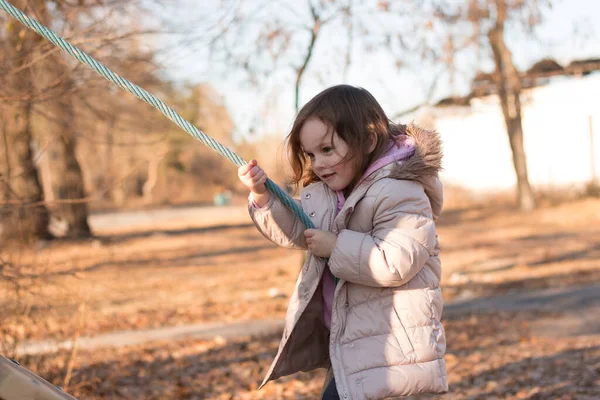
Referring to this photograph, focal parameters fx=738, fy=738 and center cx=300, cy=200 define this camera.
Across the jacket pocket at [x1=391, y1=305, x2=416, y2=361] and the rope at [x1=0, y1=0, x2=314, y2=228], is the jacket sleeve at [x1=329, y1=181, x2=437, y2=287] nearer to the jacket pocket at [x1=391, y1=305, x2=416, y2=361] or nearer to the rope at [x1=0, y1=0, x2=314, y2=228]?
the jacket pocket at [x1=391, y1=305, x2=416, y2=361]

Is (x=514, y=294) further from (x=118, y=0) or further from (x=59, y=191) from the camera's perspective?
(x=59, y=191)

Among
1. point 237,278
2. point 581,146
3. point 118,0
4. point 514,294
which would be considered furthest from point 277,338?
point 581,146

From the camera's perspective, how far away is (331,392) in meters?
2.86

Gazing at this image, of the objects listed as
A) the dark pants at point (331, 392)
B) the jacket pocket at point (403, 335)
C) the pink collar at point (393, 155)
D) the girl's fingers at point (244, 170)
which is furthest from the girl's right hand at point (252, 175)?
the dark pants at point (331, 392)

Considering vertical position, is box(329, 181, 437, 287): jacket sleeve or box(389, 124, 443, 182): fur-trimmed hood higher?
box(389, 124, 443, 182): fur-trimmed hood

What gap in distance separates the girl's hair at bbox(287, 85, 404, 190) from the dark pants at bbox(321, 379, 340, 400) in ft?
2.54

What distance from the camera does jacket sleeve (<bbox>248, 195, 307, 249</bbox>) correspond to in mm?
2791

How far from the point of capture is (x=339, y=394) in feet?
8.64

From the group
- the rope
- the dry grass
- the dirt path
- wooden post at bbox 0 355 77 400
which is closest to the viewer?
wooden post at bbox 0 355 77 400

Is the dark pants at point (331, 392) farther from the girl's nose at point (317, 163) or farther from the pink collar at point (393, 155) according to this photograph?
the girl's nose at point (317, 163)

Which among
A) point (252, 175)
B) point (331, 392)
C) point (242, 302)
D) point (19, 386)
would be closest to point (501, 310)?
point (242, 302)

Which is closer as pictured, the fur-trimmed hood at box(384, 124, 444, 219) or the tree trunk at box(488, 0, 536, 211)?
the fur-trimmed hood at box(384, 124, 444, 219)

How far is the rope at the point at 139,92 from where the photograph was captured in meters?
2.36

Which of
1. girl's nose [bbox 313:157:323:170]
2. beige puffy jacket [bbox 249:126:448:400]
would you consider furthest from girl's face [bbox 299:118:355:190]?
beige puffy jacket [bbox 249:126:448:400]
